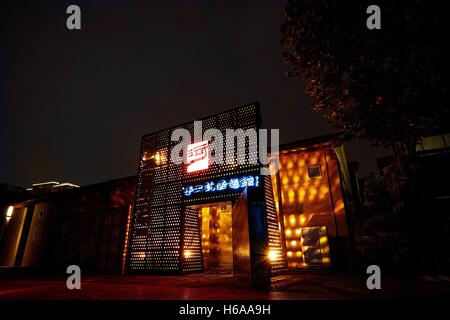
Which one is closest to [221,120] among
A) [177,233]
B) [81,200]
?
[177,233]

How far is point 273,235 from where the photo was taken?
27.9 ft

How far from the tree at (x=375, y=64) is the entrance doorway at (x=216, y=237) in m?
7.42

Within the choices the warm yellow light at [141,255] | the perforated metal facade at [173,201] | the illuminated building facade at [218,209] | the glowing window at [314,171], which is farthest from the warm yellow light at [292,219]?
the warm yellow light at [141,255]

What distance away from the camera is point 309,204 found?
971 cm

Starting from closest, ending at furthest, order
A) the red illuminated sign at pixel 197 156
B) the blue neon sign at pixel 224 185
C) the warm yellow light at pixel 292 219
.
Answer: the blue neon sign at pixel 224 185 → the warm yellow light at pixel 292 219 → the red illuminated sign at pixel 197 156

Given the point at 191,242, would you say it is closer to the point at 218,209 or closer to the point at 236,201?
the point at 236,201

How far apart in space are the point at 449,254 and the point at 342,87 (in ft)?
23.1

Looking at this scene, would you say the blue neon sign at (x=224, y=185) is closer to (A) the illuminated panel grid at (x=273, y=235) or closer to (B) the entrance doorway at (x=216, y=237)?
(A) the illuminated panel grid at (x=273, y=235)

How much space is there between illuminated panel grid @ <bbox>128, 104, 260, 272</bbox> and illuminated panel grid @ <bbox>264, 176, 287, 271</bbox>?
40.2 inches

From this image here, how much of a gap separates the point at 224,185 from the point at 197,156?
1900mm

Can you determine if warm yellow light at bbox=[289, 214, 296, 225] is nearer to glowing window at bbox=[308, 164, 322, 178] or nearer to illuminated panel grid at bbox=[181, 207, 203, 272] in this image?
glowing window at bbox=[308, 164, 322, 178]

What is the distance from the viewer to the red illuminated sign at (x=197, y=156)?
993 centimetres
